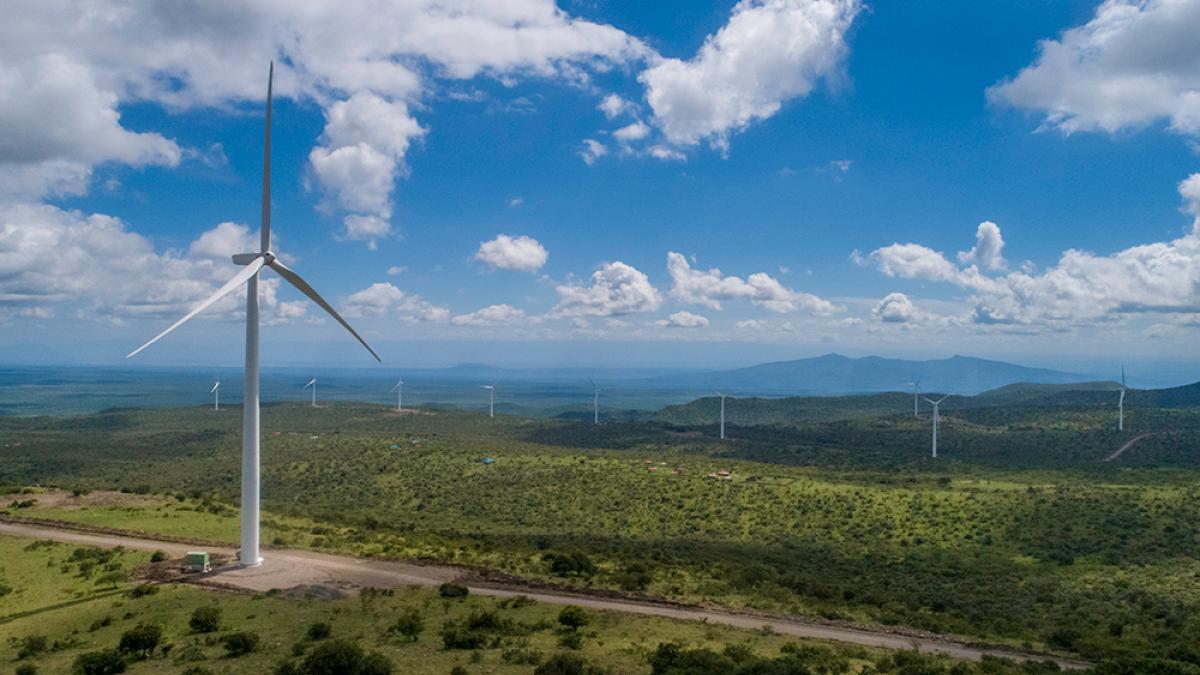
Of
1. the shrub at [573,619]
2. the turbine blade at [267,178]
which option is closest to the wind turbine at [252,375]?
the turbine blade at [267,178]

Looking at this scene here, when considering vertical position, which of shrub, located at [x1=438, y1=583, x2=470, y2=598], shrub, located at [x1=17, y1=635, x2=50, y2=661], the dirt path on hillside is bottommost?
the dirt path on hillside

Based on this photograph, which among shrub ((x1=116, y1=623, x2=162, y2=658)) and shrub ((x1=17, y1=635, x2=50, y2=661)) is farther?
shrub ((x1=17, y1=635, x2=50, y2=661))

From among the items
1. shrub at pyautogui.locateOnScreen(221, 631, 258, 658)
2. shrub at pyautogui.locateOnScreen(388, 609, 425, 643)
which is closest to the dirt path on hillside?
shrub at pyautogui.locateOnScreen(388, 609, 425, 643)

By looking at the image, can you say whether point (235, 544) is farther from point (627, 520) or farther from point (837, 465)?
point (837, 465)

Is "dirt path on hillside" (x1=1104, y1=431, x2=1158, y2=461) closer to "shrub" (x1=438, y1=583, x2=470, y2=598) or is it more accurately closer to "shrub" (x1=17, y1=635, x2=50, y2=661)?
"shrub" (x1=438, y1=583, x2=470, y2=598)

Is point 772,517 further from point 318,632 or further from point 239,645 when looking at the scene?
point 239,645

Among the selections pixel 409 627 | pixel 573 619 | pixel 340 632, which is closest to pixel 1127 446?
pixel 573 619

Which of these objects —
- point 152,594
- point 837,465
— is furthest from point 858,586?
point 837,465
